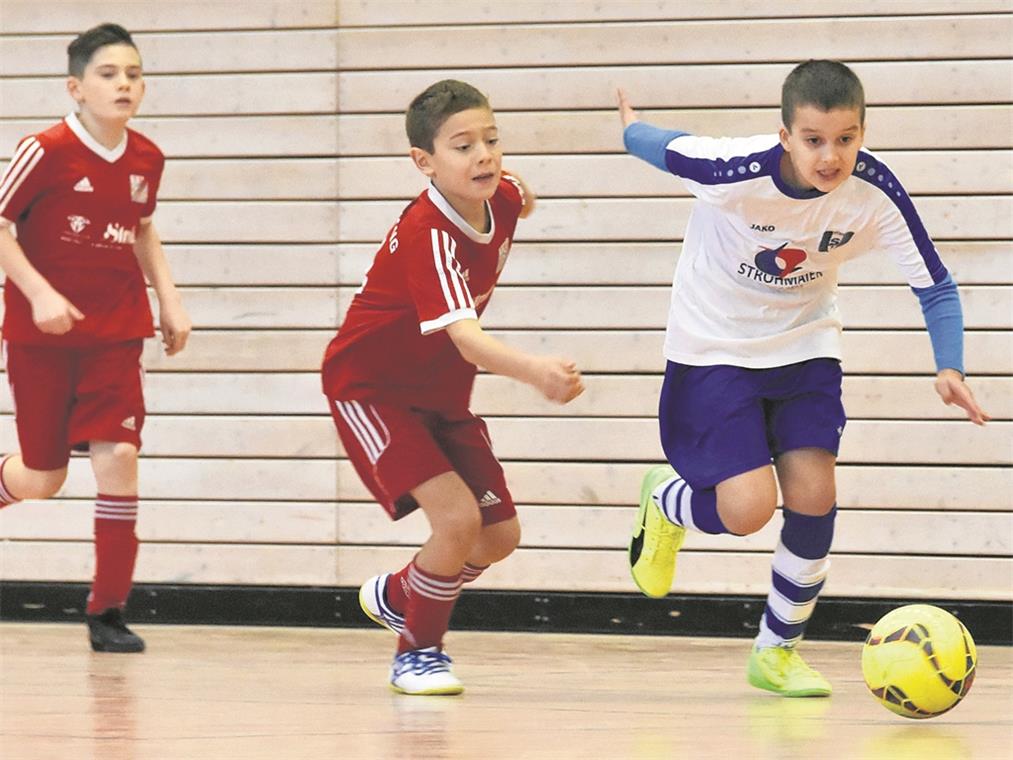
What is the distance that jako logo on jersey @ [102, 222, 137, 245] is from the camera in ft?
16.8

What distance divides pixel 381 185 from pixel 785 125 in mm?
2356

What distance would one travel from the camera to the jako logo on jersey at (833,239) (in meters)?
4.04

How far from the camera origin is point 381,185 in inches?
236

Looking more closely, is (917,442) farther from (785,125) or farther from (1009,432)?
(785,125)

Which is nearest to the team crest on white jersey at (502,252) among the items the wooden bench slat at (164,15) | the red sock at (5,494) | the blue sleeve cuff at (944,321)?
the blue sleeve cuff at (944,321)

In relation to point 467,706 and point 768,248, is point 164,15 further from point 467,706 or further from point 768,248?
point 467,706

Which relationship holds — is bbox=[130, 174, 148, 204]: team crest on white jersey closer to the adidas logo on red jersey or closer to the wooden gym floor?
the wooden gym floor

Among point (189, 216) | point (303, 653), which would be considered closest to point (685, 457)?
point (303, 653)

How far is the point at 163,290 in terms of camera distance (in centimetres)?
516

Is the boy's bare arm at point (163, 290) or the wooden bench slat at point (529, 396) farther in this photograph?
the wooden bench slat at point (529, 396)

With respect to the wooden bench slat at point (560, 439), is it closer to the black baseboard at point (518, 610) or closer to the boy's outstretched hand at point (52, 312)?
the black baseboard at point (518, 610)

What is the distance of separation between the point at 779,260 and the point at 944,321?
1.45 feet

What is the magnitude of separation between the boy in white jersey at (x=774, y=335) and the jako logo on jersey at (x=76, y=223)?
1.86 metres

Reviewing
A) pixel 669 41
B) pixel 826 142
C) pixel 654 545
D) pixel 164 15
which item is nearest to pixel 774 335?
pixel 826 142
